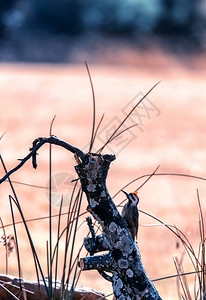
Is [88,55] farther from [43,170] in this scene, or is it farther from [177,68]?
[43,170]

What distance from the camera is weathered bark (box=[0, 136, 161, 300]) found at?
84 centimetres

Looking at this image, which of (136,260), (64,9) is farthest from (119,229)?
(64,9)

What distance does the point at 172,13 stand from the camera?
52.0 feet

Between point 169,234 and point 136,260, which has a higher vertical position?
point 169,234

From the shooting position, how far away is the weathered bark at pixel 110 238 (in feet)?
2.75

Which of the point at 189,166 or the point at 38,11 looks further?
the point at 38,11

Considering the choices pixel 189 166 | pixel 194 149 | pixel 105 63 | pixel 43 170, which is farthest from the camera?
pixel 105 63

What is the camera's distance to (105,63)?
13250mm

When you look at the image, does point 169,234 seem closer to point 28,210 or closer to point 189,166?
point 28,210

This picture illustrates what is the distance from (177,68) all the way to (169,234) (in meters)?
9.98

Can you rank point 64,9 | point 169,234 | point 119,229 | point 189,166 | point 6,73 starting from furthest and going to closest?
point 64,9 < point 6,73 < point 189,166 < point 169,234 < point 119,229

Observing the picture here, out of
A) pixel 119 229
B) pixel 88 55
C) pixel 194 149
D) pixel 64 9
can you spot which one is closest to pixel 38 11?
pixel 64 9

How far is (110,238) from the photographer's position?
85cm

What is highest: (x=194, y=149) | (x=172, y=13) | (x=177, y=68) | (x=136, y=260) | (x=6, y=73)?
(x=172, y=13)
